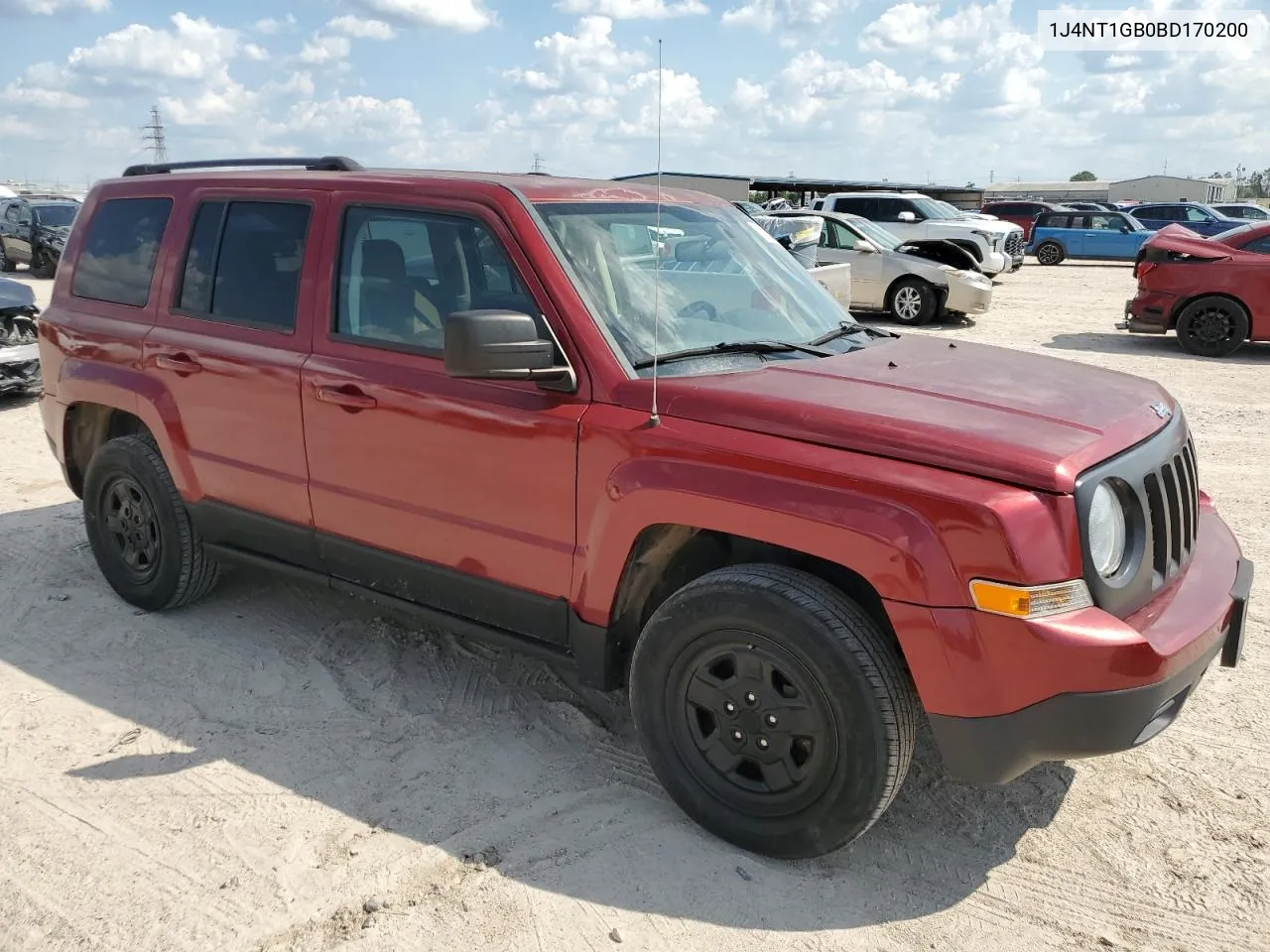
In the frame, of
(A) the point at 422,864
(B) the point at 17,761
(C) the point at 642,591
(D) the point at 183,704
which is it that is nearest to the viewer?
(A) the point at 422,864

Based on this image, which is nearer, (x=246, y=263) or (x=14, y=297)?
(x=246, y=263)

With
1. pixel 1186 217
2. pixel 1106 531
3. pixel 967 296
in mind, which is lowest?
pixel 967 296

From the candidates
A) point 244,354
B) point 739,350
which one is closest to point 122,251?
point 244,354

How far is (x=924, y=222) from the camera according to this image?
20.3m

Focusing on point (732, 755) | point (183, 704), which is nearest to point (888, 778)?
point (732, 755)

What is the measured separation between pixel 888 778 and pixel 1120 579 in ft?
2.65

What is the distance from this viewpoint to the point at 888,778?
2.72 meters

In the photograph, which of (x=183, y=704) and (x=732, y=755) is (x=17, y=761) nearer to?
(x=183, y=704)

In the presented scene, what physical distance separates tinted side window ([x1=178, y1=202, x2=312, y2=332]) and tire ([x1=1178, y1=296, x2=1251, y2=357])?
11418mm

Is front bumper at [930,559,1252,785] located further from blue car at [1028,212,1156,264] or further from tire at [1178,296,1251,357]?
blue car at [1028,212,1156,264]

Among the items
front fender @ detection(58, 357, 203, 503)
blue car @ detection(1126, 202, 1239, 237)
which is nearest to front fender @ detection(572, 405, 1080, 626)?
front fender @ detection(58, 357, 203, 503)

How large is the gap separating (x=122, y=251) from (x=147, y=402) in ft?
2.47

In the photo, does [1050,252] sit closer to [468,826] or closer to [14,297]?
[14,297]

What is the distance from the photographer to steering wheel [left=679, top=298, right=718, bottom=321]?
3449 millimetres
